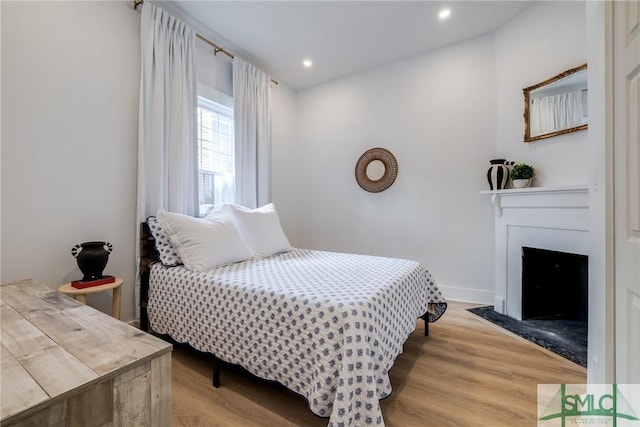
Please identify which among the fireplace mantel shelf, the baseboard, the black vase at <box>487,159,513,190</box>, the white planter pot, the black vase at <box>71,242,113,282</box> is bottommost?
the baseboard

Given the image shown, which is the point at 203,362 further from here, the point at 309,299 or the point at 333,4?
the point at 333,4

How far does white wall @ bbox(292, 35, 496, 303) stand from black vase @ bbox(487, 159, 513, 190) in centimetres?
25

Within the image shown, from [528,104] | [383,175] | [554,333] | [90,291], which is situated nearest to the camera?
[90,291]

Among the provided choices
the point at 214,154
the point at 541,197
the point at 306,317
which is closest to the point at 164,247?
the point at 214,154

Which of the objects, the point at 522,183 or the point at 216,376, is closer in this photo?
the point at 216,376

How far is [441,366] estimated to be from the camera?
70.0 inches

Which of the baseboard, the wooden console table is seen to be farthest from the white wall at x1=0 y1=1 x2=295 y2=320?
the baseboard

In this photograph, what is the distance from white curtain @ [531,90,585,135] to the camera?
7.13ft

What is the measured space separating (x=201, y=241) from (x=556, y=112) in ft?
10.5

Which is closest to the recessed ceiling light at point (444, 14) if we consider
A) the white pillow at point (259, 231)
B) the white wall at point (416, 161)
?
the white wall at point (416, 161)

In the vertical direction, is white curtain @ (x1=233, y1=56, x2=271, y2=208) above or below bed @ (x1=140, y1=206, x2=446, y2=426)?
above

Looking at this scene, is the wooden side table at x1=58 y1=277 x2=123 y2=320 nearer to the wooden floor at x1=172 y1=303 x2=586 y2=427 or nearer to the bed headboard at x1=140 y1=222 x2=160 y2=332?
the bed headboard at x1=140 y1=222 x2=160 y2=332
